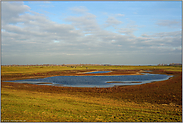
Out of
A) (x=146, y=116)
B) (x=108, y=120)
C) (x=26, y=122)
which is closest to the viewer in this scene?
(x=26, y=122)

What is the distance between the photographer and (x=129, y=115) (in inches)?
542

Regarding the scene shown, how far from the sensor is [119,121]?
40.4 feet

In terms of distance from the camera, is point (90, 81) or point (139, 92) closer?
point (139, 92)

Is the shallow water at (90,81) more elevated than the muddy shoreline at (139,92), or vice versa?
the muddy shoreline at (139,92)

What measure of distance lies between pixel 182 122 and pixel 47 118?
13.1m

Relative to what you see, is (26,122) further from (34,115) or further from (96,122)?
(96,122)

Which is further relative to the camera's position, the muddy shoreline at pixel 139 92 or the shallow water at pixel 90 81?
the shallow water at pixel 90 81

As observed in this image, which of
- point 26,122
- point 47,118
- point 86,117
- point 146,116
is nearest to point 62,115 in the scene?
point 47,118

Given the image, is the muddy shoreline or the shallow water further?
the shallow water

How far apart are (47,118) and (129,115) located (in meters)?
8.58

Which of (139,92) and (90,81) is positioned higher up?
(139,92)

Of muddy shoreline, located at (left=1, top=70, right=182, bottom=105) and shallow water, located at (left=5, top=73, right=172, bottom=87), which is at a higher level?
muddy shoreline, located at (left=1, top=70, right=182, bottom=105)

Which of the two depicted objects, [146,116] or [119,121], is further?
[146,116]

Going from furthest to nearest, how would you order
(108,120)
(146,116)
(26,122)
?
(146,116) → (108,120) → (26,122)
